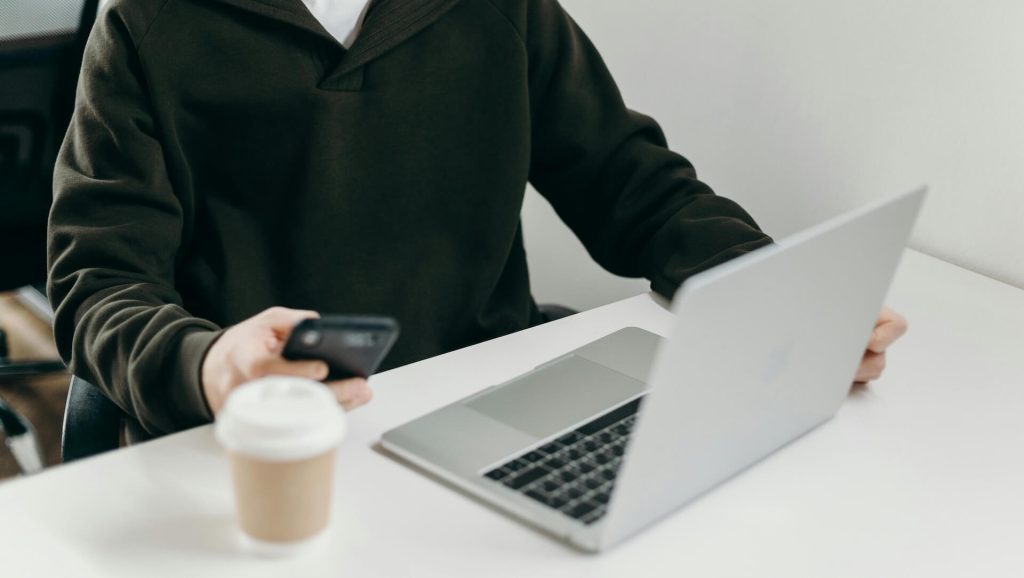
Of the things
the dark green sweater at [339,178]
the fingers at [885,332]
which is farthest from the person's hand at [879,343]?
the dark green sweater at [339,178]

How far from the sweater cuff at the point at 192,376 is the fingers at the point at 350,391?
11 centimetres

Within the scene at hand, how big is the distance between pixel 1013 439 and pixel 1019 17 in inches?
23.5

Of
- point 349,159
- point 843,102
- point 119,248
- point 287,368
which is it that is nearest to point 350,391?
point 287,368

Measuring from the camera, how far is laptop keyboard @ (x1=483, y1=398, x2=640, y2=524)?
0.69 metres

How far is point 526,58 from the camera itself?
3.86ft

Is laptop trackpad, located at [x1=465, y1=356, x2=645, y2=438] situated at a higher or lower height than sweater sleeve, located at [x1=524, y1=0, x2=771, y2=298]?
lower

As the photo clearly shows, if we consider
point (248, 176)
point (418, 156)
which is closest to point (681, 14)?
point (418, 156)

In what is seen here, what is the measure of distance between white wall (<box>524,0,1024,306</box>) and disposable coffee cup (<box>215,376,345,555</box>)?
40.0 inches

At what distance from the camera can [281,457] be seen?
579mm

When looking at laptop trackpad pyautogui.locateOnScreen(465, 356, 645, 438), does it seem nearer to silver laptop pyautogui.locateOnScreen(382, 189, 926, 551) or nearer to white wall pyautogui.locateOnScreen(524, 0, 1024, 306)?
silver laptop pyautogui.locateOnScreen(382, 189, 926, 551)

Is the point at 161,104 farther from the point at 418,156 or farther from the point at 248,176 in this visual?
the point at 418,156

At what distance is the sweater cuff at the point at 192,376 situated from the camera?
75 cm

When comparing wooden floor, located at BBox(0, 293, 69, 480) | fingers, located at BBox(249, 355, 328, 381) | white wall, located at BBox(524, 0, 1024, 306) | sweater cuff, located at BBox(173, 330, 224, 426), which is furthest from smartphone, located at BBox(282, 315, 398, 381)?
wooden floor, located at BBox(0, 293, 69, 480)

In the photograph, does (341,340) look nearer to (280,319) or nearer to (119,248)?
(280,319)
